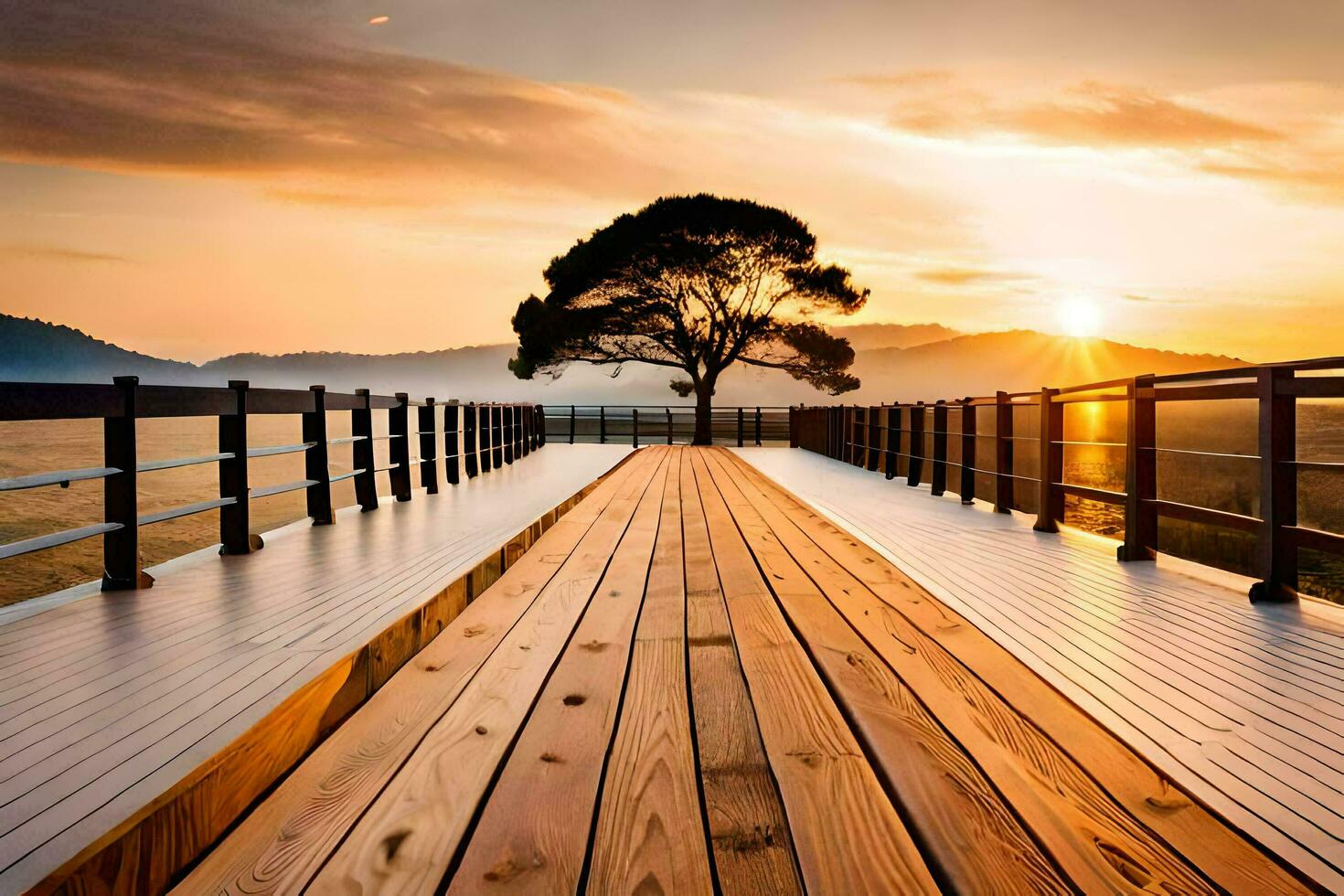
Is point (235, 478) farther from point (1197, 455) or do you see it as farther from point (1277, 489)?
point (1197, 455)

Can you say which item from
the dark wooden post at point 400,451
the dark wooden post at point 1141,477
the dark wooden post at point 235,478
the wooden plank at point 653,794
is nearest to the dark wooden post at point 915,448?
the dark wooden post at point 1141,477

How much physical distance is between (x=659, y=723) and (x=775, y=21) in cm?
1275

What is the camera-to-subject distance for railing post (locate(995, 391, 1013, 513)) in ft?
23.9

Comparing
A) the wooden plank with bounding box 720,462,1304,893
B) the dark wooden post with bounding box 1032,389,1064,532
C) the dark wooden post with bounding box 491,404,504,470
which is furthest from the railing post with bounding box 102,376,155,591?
the dark wooden post with bounding box 491,404,504,470

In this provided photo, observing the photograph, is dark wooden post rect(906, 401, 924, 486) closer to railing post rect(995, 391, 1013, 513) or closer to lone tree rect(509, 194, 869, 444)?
railing post rect(995, 391, 1013, 513)

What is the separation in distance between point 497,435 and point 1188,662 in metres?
12.1

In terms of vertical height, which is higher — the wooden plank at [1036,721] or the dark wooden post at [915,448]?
the dark wooden post at [915,448]

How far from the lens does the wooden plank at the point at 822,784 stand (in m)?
1.21

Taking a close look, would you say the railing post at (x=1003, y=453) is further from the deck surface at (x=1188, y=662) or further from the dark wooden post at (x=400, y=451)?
the dark wooden post at (x=400, y=451)

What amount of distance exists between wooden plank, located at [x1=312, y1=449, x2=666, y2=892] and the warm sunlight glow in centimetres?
2455

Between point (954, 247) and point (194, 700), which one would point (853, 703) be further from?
point (954, 247)

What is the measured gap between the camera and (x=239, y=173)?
62.8ft

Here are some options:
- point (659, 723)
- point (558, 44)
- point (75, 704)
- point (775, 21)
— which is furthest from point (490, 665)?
point (558, 44)

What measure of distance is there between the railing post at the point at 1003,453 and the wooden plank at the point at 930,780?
506cm
